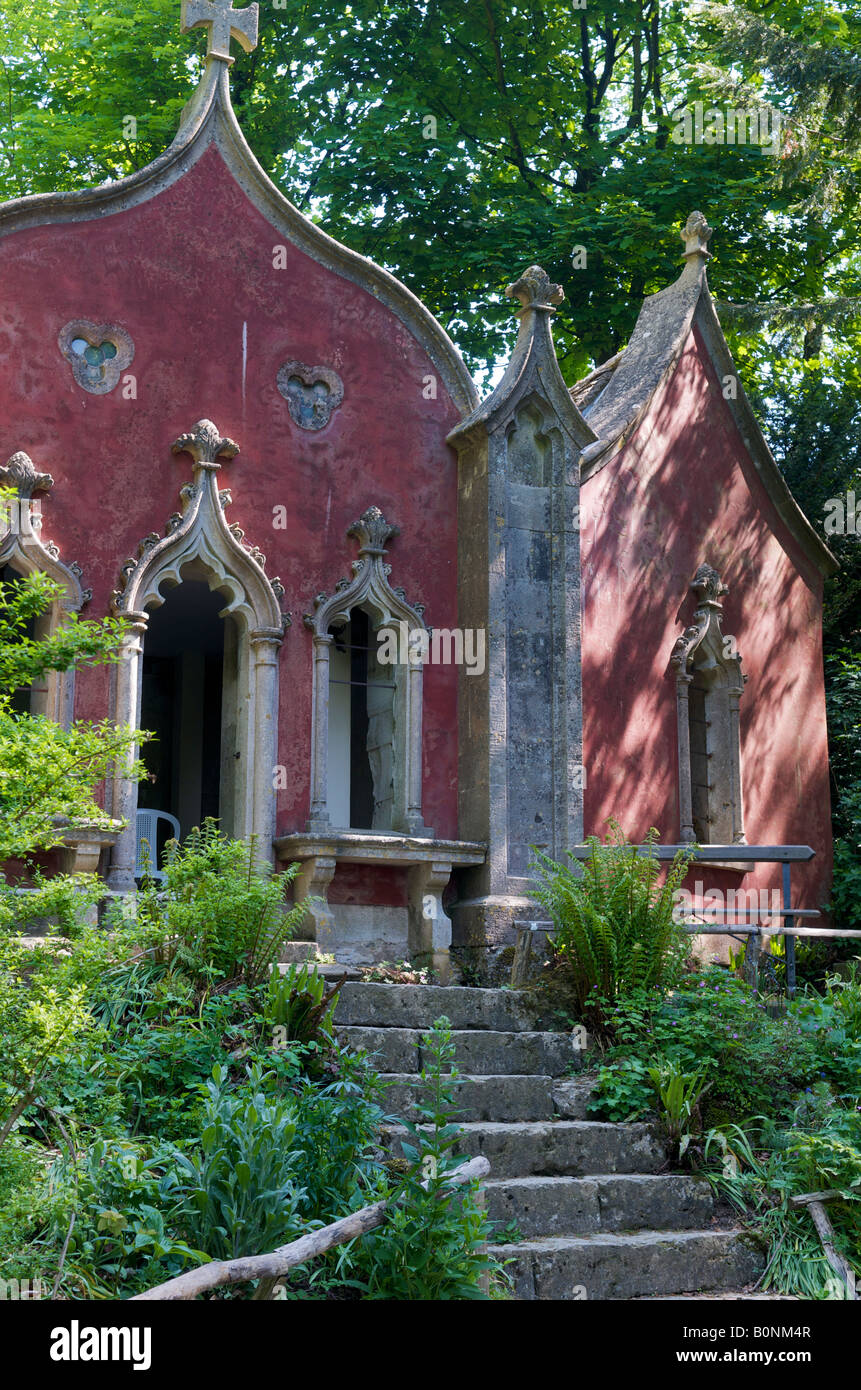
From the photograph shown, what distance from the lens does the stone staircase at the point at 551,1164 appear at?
21.5 ft

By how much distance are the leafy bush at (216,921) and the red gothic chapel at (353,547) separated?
183cm

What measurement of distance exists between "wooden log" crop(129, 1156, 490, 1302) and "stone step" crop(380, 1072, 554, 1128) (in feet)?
5.27

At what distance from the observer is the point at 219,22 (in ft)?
37.2

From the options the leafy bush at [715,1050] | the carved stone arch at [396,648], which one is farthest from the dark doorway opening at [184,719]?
the leafy bush at [715,1050]

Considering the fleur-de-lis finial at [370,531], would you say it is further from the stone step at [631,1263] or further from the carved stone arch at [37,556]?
the stone step at [631,1263]

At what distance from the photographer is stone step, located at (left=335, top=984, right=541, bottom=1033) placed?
8219mm

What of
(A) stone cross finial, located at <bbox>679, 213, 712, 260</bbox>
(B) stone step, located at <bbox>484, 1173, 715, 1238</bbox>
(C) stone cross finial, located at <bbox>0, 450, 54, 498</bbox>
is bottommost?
(B) stone step, located at <bbox>484, 1173, 715, 1238</bbox>

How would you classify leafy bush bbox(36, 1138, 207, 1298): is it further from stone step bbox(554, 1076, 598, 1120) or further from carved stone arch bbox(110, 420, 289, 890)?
carved stone arch bbox(110, 420, 289, 890)

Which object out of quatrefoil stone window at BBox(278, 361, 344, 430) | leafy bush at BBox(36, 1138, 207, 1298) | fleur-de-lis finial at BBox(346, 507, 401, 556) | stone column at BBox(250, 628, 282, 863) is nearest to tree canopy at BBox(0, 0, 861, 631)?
quatrefoil stone window at BBox(278, 361, 344, 430)

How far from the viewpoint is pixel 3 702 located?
6.30m

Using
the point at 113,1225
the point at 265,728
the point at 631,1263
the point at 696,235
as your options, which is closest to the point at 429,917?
the point at 265,728

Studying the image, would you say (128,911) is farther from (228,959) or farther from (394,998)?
(394,998)

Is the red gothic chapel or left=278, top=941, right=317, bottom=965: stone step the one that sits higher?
the red gothic chapel
